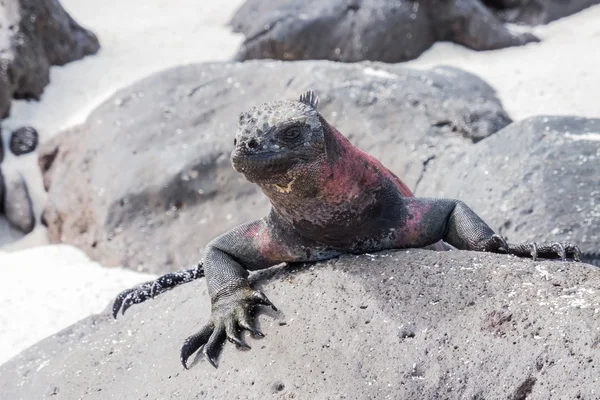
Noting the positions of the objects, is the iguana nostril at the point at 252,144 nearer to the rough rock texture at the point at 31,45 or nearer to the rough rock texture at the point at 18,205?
the rough rock texture at the point at 18,205

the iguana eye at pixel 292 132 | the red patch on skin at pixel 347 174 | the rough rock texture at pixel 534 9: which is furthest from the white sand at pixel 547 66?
the iguana eye at pixel 292 132

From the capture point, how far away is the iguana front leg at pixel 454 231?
9.09ft

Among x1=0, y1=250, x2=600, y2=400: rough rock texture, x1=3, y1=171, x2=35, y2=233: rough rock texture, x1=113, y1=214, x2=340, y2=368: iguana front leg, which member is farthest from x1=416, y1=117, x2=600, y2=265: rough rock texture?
A: x1=3, y1=171, x2=35, y2=233: rough rock texture

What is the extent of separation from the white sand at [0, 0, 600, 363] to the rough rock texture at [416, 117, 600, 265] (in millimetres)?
2423

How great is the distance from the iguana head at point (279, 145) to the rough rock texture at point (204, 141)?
2.78 meters

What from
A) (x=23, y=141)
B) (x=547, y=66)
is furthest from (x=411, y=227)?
(x=547, y=66)

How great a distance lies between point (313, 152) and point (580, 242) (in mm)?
2093

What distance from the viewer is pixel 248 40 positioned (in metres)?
9.10

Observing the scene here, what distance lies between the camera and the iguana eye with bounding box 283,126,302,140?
2.46 m

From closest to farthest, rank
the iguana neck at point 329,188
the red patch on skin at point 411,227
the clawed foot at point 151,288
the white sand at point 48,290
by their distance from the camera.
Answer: the iguana neck at point 329,188
the red patch on skin at point 411,227
the clawed foot at point 151,288
the white sand at point 48,290

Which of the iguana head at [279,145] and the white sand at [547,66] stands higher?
the iguana head at [279,145]

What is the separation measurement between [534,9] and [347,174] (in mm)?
9245

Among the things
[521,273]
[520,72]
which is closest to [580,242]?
[521,273]

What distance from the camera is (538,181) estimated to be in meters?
4.17
